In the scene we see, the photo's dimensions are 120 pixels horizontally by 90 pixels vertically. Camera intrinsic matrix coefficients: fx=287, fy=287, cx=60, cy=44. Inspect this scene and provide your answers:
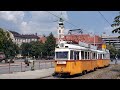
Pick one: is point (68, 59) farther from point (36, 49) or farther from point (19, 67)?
point (36, 49)

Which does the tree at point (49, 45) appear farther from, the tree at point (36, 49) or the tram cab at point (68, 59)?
the tram cab at point (68, 59)

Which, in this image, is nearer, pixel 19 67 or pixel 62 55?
pixel 62 55

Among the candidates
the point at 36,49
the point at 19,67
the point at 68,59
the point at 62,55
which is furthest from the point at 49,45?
the point at 68,59

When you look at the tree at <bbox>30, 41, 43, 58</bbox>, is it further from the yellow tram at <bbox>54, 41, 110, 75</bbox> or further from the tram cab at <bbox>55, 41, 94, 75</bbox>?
the tram cab at <bbox>55, 41, 94, 75</bbox>

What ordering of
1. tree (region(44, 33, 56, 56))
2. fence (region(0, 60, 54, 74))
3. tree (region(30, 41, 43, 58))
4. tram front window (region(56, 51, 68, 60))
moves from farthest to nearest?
1. tree (region(30, 41, 43, 58))
2. tree (region(44, 33, 56, 56))
3. fence (region(0, 60, 54, 74))
4. tram front window (region(56, 51, 68, 60))


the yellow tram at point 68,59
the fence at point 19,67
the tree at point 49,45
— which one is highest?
the tree at point 49,45

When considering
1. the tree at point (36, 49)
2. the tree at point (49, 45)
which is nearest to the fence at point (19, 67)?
the tree at point (49, 45)

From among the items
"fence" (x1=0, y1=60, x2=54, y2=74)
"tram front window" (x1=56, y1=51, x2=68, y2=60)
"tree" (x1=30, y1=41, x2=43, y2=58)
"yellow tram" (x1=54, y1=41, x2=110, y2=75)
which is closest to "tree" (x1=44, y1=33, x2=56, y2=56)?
"tree" (x1=30, y1=41, x2=43, y2=58)

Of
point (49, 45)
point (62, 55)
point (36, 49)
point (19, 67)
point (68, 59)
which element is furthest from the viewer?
point (36, 49)

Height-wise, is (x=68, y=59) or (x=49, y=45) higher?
(x=49, y=45)

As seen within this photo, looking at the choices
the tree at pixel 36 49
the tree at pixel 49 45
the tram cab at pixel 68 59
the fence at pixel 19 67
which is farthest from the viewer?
the tree at pixel 36 49

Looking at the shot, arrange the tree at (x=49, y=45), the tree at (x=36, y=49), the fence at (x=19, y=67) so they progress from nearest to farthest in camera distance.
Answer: the fence at (x=19, y=67)
the tree at (x=49, y=45)
the tree at (x=36, y=49)
